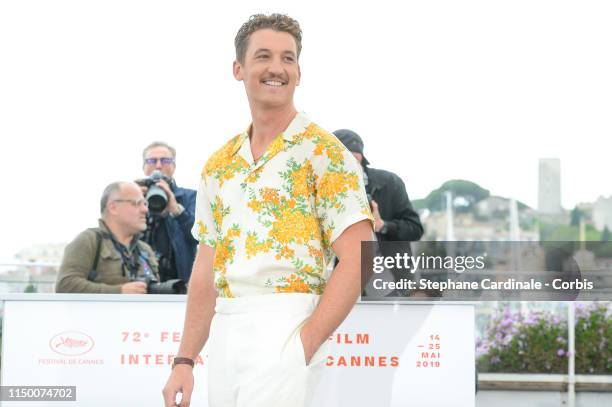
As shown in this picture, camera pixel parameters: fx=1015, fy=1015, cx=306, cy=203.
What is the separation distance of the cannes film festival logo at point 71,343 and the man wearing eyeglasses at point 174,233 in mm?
878


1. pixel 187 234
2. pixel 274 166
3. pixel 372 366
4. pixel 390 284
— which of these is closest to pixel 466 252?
pixel 390 284

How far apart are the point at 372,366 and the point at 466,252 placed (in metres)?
0.90

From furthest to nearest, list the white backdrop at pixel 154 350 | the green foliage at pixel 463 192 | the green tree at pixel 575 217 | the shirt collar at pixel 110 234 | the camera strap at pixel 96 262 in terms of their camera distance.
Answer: the green foliage at pixel 463 192
the green tree at pixel 575 217
the shirt collar at pixel 110 234
the camera strap at pixel 96 262
the white backdrop at pixel 154 350

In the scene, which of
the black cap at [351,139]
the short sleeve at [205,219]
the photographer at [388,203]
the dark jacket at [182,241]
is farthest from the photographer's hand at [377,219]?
the short sleeve at [205,219]

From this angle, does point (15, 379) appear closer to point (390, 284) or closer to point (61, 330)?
point (61, 330)

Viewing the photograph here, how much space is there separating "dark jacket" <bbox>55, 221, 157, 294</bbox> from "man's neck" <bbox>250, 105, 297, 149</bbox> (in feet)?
Answer: 7.97

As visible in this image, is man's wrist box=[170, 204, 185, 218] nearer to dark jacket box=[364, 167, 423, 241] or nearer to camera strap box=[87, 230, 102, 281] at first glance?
camera strap box=[87, 230, 102, 281]

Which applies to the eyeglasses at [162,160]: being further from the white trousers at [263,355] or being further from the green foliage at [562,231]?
the white trousers at [263,355]

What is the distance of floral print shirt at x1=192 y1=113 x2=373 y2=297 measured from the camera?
2.14m

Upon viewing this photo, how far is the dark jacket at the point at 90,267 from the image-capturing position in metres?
4.57

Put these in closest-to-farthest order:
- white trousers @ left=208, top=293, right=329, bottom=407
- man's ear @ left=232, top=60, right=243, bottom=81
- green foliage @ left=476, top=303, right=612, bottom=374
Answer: white trousers @ left=208, top=293, right=329, bottom=407
man's ear @ left=232, top=60, right=243, bottom=81
green foliage @ left=476, top=303, right=612, bottom=374

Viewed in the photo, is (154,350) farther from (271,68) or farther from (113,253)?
(271,68)

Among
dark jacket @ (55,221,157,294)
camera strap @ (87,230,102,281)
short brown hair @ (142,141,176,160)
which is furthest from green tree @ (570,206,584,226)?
camera strap @ (87,230,102,281)

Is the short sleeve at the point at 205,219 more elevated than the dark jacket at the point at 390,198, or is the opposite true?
the dark jacket at the point at 390,198
